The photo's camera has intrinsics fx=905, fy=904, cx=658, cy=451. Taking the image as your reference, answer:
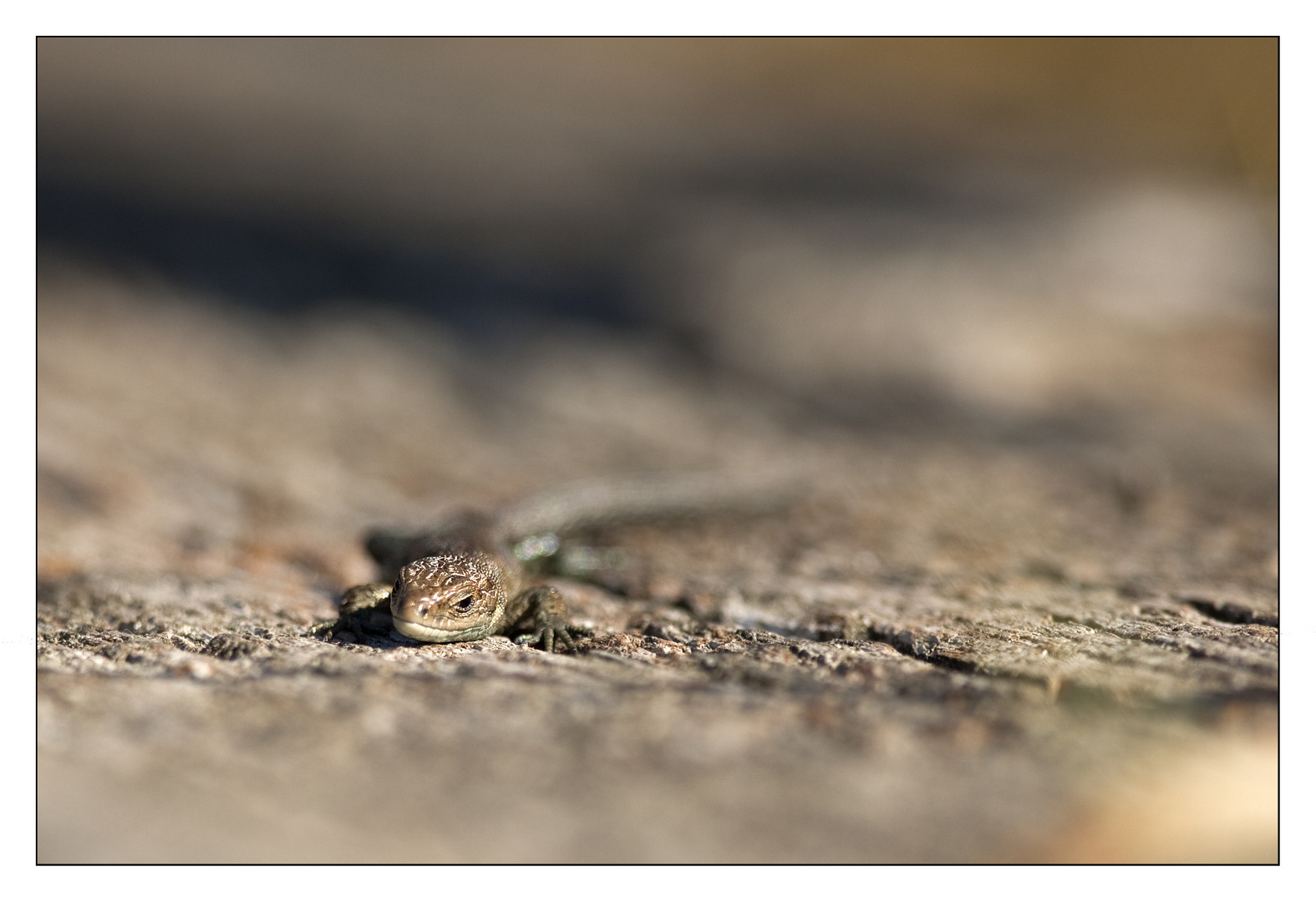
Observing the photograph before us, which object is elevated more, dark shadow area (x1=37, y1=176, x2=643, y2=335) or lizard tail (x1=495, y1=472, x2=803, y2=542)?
dark shadow area (x1=37, y1=176, x2=643, y2=335)

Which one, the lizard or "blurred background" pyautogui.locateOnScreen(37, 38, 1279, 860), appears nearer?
the lizard

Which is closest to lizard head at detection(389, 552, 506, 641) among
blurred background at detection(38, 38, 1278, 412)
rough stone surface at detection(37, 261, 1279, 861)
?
rough stone surface at detection(37, 261, 1279, 861)

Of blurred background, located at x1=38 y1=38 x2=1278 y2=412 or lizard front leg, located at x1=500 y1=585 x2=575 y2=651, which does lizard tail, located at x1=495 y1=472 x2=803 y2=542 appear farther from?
blurred background, located at x1=38 y1=38 x2=1278 y2=412

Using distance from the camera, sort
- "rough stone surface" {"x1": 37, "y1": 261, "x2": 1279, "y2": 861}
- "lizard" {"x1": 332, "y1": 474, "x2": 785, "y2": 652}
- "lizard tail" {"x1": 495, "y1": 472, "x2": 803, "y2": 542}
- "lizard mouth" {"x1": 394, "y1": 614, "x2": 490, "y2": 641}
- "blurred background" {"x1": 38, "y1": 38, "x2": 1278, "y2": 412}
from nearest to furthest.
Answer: "rough stone surface" {"x1": 37, "y1": 261, "x2": 1279, "y2": 861} < "lizard mouth" {"x1": 394, "y1": 614, "x2": 490, "y2": 641} < "lizard" {"x1": 332, "y1": 474, "x2": 785, "y2": 652} < "lizard tail" {"x1": 495, "y1": 472, "x2": 803, "y2": 542} < "blurred background" {"x1": 38, "y1": 38, "x2": 1278, "y2": 412}

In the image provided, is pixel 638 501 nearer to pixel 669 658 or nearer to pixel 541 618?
pixel 541 618

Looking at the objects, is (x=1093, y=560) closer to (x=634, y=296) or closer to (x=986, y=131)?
(x=634, y=296)

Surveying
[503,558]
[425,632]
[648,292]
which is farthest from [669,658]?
[648,292]

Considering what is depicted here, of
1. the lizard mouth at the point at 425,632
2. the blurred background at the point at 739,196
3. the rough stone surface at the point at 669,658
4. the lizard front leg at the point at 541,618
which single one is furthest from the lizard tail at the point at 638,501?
the blurred background at the point at 739,196
